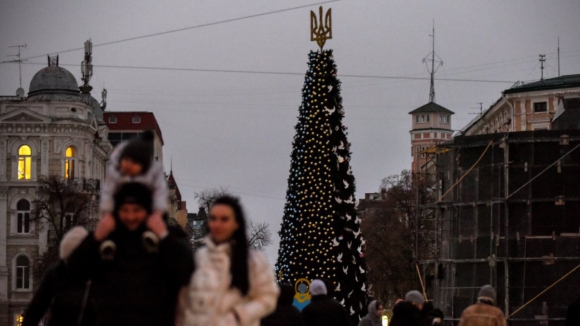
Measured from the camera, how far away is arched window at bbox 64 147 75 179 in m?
76.4

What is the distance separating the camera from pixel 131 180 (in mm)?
8156

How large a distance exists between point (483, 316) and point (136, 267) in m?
8.48

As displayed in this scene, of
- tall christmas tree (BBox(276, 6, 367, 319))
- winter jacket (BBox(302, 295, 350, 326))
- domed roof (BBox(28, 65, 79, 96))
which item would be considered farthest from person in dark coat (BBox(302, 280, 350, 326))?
domed roof (BBox(28, 65, 79, 96))

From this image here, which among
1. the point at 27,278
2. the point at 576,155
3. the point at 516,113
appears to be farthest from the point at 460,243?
the point at 516,113

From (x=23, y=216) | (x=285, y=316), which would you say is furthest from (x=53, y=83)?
(x=285, y=316)

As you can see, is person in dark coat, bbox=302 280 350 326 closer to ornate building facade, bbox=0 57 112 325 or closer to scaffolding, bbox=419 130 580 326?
scaffolding, bbox=419 130 580 326

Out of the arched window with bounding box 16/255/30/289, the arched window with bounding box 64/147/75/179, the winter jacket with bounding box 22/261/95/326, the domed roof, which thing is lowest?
the arched window with bounding box 16/255/30/289

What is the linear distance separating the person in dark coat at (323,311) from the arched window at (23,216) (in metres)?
59.5

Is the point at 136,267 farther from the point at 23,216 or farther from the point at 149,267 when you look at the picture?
the point at 23,216

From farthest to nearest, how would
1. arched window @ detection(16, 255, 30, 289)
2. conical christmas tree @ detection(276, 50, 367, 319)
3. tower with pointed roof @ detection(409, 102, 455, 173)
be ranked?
tower with pointed roof @ detection(409, 102, 455, 173) → arched window @ detection(16, 255, 30, 289) → conical christmas tree @ detection(276, 50, 367, 319)

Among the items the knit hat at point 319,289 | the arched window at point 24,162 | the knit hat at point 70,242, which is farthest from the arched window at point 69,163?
the knit hat at point 70,242

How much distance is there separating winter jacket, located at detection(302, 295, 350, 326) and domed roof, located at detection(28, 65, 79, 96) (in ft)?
214

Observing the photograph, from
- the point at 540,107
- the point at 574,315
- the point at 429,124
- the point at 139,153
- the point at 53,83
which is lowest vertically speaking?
the point at 574,315

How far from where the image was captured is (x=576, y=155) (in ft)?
98.6
